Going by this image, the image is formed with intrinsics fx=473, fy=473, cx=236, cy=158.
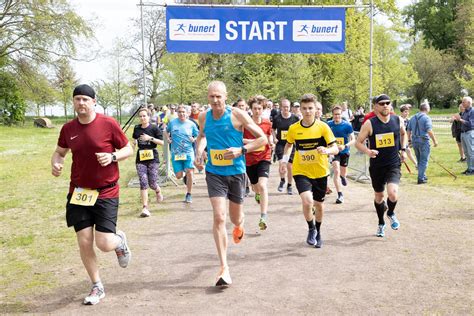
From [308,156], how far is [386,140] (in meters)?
1.26

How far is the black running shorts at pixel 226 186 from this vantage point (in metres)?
5.32

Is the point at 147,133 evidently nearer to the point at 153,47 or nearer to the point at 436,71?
the point at 153,47

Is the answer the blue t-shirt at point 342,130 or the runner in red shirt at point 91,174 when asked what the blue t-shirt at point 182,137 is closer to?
the blue t-shirt at point 342,130

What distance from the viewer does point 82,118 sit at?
466 centimetres

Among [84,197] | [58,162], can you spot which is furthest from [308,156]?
[58,162]

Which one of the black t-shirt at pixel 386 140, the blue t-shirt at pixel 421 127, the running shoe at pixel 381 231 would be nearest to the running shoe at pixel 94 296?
the running shoe at pixel 381 231

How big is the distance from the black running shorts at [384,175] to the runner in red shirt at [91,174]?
399 cm

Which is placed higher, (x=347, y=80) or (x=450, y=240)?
(x=347, y=80)

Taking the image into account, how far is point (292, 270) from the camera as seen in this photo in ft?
18.4

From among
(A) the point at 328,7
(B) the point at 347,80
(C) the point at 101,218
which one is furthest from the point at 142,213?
(B) the point at 347,80

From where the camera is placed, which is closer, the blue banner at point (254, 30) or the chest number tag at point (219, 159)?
the chest number tag at point (219, 159)

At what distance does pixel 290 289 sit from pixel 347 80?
29744mm

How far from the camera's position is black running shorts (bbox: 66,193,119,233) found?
4.68 metres

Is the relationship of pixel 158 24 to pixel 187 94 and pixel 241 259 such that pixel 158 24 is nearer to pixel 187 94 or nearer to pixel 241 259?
pixel 187 94
